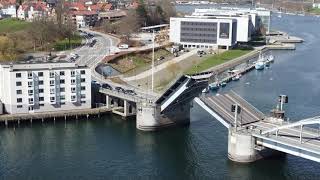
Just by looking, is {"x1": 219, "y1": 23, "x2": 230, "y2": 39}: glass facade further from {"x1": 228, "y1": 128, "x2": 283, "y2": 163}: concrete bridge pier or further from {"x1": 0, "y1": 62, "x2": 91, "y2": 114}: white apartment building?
{"x1": 228, "y1": 128, "x2": 283, "y2": 163}: concrete bridge pier

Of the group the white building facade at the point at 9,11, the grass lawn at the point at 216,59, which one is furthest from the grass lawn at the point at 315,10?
the white building facade at the point at 9,11

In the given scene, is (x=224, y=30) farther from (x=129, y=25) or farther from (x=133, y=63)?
(x=133, y=63)

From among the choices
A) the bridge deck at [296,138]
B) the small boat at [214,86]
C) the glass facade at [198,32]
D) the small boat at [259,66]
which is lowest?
the small boat at [214,86]

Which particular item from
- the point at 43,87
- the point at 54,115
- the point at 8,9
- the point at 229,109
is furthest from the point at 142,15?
the point at 229,109

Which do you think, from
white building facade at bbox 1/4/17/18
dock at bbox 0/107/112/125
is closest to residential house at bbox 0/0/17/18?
white building facade at bbox 1/4/17/18

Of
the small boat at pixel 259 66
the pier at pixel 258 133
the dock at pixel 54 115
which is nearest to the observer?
the pier at pixel 258 133

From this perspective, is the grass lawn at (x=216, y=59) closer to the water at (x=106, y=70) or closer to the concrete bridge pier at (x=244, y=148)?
the water at (x=106, y=70)

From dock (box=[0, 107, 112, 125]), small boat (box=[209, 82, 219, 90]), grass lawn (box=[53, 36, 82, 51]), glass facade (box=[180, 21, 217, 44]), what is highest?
glass facade (box=[180, 21, 217, 44])
